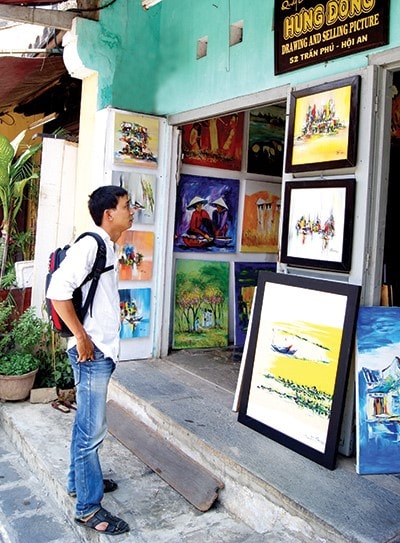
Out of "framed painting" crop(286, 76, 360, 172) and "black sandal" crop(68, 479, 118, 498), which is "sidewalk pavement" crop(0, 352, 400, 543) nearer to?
"black sandal" crop(68, 479, 118, 498)

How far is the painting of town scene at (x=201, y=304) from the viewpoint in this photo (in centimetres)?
567

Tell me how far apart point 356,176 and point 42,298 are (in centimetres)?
383

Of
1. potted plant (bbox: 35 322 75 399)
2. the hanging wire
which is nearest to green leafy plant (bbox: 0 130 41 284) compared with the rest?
potted plant (bbox: 35 322 75 399)

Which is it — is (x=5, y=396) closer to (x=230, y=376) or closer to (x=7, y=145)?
(x=230, y=376)

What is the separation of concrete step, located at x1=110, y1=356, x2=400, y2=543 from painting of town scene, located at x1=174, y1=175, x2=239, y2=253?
1922 mm

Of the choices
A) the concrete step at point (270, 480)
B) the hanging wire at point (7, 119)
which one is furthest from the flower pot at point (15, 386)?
the hanging wire at point (7, 119)

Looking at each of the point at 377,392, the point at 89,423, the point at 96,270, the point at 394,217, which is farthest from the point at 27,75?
the point at 377,392

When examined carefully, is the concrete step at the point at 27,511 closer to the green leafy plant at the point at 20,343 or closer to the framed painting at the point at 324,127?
the green leafy plant at the point at 20,343

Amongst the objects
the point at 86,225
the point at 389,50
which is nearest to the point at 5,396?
the point at 86,225

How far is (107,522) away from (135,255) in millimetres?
2812

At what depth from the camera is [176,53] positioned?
5.15 metres

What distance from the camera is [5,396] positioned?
487 centimetres

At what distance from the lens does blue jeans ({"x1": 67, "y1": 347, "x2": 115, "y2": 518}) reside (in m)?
Answer: 2.83

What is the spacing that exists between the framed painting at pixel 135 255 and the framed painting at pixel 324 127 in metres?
2.02
